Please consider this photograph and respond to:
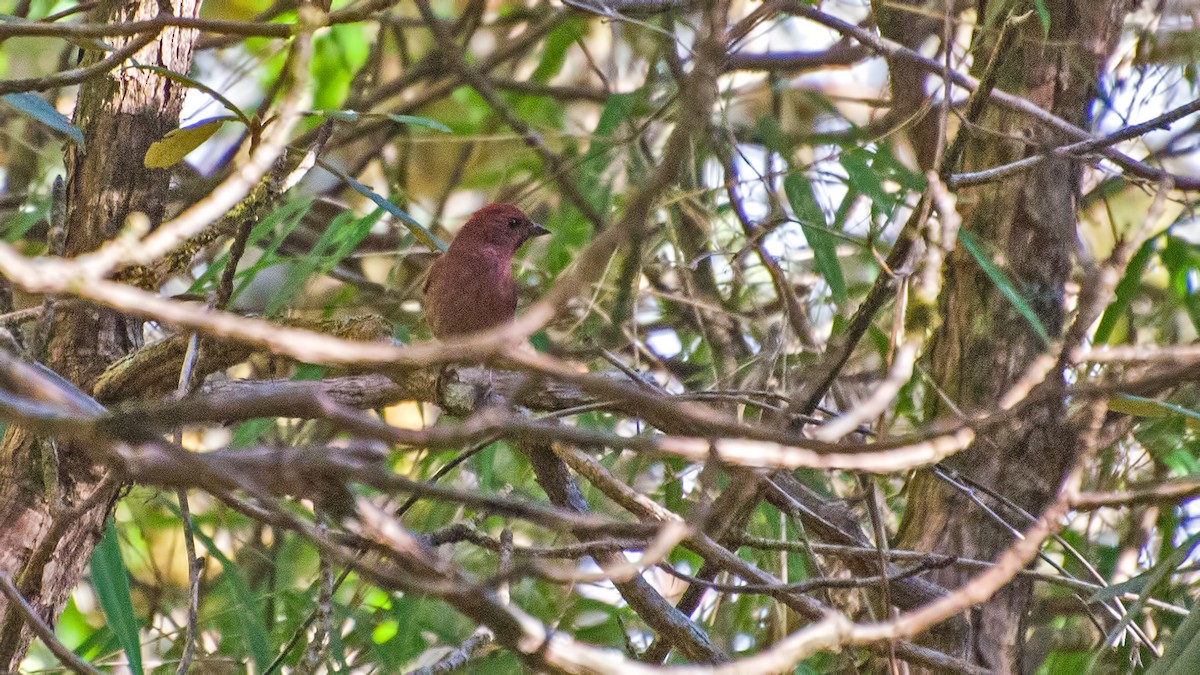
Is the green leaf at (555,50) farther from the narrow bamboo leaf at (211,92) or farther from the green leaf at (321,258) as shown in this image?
the narrow bamboo leaf at (211,92)

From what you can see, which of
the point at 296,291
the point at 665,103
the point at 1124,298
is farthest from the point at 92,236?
the point at 1124,298

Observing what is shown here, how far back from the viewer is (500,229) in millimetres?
4027

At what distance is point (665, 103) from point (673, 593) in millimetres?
1641

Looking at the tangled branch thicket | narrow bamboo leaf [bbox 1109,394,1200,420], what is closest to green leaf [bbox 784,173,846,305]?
the tangled branch thicket

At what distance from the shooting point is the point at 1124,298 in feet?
11.5

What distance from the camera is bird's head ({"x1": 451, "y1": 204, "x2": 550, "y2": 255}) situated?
393 centimetres

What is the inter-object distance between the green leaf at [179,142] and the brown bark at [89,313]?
0.86ft

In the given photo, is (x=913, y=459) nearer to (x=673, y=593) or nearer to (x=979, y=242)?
(x=979, y=242)

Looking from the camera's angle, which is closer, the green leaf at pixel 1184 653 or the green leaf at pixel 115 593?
the green leaf at pixel 1184 653

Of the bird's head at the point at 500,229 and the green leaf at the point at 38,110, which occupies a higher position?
the bird's head at the point at 500,229

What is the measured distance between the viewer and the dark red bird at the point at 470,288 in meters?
3.69

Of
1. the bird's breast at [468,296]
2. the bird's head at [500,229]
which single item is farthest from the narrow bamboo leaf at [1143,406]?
the bird's head at [500,229]

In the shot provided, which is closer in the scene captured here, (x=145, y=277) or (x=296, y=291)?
(x=145, y=277)

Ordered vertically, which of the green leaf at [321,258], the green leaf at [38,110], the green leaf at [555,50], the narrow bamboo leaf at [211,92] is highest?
the green leaf at [555,50]
